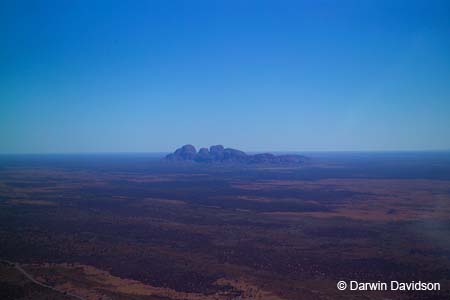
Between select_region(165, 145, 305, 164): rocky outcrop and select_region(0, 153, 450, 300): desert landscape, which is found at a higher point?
select_region(165, 145, 305, 164): rocky outcrop

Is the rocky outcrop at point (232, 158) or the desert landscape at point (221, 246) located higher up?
the rocky outcrop at point (232, 158)

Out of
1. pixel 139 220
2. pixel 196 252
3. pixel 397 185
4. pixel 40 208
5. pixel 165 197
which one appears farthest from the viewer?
pixel 397 185

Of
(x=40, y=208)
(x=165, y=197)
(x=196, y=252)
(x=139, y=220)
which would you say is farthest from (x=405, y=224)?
(x=40, y=208)

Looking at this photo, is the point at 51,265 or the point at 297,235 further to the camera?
the point at 297,235

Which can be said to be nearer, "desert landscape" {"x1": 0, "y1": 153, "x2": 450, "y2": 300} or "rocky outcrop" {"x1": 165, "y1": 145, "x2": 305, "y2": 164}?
"desert landscape" {"x1": 0, "y1": 153, "x2": 450, "y2": 300}

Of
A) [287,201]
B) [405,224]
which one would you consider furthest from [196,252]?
[287,201]

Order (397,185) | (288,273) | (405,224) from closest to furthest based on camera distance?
(288,273) → (405,224) → (397,185)

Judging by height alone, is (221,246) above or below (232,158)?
below

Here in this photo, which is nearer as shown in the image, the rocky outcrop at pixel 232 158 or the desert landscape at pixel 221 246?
the desert landscape at pixel 221 246

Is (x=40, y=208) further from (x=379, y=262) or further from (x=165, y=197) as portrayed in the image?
(x=379, y=262)

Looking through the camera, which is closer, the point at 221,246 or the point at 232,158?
the point at 221,246
